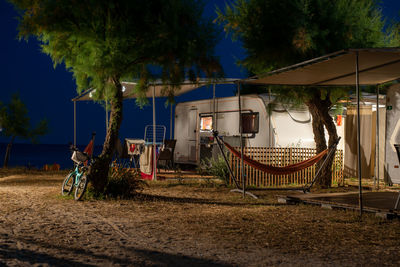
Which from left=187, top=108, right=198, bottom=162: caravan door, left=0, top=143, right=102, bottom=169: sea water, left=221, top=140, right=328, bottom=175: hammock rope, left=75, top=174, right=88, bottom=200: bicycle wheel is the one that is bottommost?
left=0, top=143, right=102, bottom=169: sea water

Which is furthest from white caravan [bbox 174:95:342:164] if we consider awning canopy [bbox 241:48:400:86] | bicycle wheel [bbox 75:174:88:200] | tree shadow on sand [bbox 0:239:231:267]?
tree shadow on sand [bbox 0:239:231:267]

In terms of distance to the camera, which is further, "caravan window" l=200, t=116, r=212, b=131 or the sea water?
the sea water

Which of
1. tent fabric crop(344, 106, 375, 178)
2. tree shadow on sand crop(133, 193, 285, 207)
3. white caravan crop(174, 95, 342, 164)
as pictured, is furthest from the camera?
tent fabric crop(344, 106, 375, 178)

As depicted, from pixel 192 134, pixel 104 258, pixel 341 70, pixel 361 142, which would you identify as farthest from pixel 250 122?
pixel 104 258

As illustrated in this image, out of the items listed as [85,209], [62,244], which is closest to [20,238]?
[62,244]

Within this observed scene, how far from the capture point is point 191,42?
6.90 m

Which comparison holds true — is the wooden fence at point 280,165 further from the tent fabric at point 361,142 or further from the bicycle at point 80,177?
the bicycle at point 80,177

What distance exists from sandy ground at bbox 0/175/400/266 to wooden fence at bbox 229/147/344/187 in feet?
7.56

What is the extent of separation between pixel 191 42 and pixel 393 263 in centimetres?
434

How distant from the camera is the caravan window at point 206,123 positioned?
1198 cm

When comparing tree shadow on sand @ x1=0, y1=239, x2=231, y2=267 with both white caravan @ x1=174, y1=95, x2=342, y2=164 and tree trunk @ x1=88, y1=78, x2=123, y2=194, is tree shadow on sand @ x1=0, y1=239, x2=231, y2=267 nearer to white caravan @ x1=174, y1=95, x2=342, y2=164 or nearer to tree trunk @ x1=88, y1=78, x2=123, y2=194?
tree trunk @ x1=88, y1=78, x2=123, y2=194

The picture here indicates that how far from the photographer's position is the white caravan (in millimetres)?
10523

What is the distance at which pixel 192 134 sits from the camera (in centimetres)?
1266

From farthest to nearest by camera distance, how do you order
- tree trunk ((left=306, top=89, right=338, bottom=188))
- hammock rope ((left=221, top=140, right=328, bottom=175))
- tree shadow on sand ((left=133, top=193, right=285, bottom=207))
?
tree trunk ((left=306, top=89, right=338, bottom=188)) < hammock rope ((left=221, top=140, right=328, bottom=175)) < tree shadow on sand ((left=133, top=193, right=285, bottom=207))
